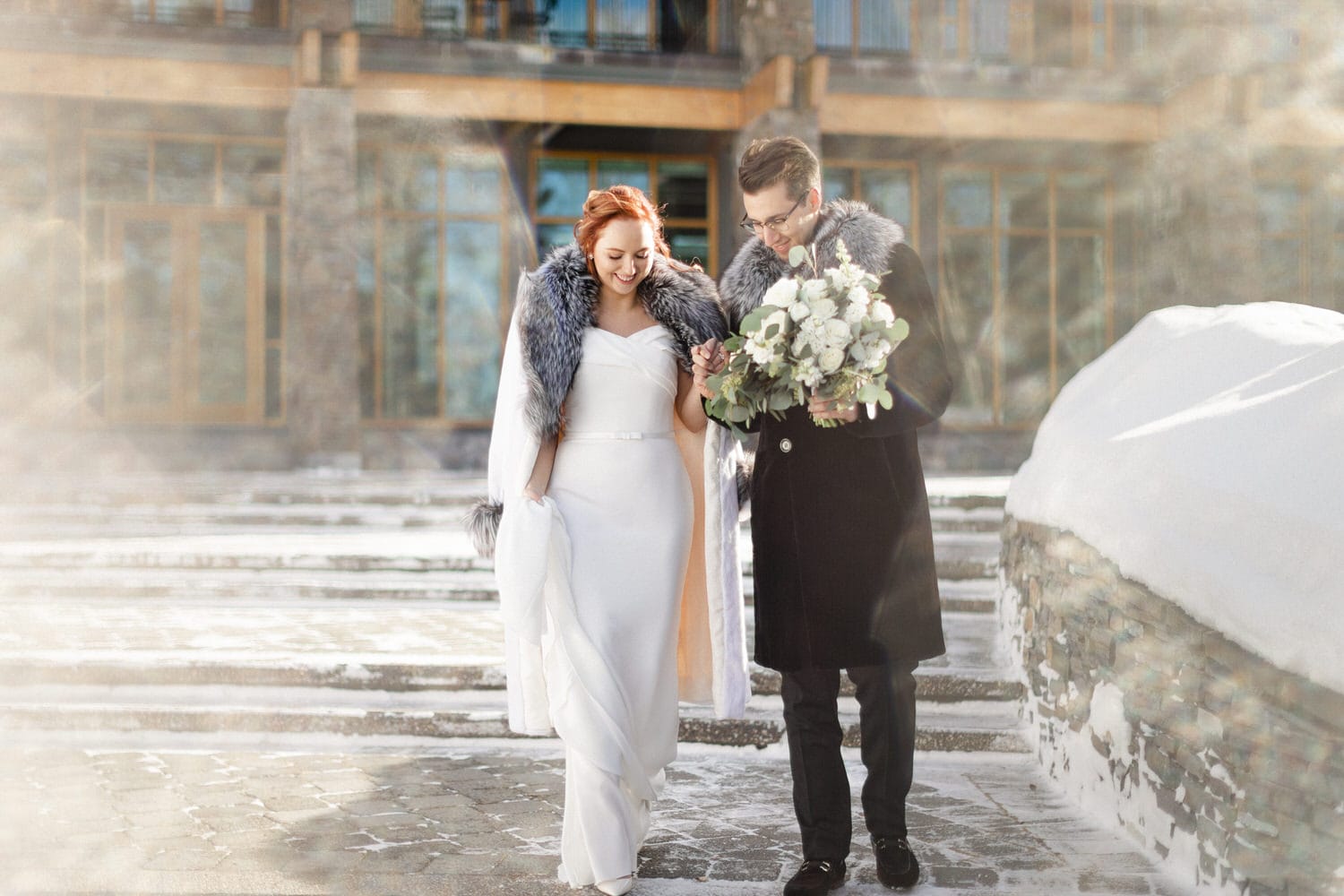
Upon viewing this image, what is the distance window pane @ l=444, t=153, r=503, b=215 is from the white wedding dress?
12.4 meters

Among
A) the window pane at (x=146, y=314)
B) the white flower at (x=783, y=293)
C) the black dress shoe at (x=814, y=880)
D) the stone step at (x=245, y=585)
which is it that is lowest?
the black dress shoe at (x=814, y=880)

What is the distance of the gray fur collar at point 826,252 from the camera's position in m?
3.71

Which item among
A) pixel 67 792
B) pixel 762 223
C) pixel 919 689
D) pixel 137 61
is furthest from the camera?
pixel 137 61

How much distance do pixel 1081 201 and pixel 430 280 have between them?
28.0 feet

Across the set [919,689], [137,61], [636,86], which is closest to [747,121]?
[636,86]

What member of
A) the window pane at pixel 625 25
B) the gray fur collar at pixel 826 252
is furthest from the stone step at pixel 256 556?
the window pane at pixel 625 25

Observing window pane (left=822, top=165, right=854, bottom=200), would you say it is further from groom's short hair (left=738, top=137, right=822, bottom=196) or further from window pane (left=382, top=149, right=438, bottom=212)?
groom's short hair (left=738, top=137, right=822, bottom=196)

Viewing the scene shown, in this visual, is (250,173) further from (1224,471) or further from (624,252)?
(1224,471)

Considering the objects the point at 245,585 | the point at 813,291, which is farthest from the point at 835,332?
the point at 245,585

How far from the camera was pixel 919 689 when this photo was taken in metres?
6.07

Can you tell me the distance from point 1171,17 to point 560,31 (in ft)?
25.1

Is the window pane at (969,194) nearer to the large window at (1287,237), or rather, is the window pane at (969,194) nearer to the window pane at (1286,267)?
the large window at (1287,237)

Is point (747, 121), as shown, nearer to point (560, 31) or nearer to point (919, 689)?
point (560, 31)

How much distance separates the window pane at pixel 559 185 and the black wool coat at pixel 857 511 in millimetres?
12654
